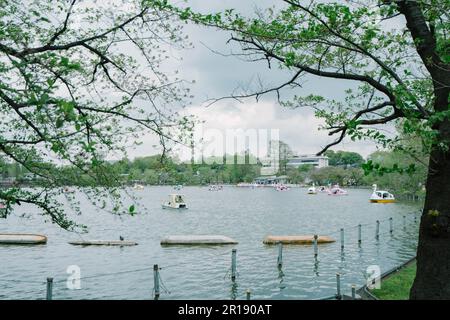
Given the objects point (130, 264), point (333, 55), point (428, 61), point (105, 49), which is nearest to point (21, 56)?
point (105, 49)

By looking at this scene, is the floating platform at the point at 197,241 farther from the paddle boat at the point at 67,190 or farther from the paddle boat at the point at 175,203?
the paddle boat at the point at 175,203

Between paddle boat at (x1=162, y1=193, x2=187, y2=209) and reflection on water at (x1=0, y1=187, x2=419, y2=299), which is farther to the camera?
paddle boat at (x1=162, y1=193, x2=187, y2=209)

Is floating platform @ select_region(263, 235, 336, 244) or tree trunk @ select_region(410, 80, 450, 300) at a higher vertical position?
tree trunk @ select_region(410, 80, 450, 300)

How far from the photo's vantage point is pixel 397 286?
16.0 meters

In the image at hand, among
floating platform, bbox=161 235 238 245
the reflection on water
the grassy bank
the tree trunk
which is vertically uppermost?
the tree trunk

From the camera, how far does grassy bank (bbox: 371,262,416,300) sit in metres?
14.5

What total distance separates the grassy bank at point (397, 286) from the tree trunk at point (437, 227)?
17.6 feet

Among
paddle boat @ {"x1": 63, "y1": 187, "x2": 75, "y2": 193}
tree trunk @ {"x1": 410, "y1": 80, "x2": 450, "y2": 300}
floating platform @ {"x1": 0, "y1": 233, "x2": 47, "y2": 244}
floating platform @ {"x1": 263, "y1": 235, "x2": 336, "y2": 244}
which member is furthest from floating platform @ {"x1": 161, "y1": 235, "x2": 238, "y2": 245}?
tree trunk @ {"x1": 410, "y1": 80, "x2": 450, "y2": 300}

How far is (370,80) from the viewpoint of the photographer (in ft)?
31.6

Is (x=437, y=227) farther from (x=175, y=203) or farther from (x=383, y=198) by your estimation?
(x=383, y=198)

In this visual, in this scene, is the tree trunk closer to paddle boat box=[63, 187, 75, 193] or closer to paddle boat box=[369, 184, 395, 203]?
paddle boat box=[63, 187, 75, 193]

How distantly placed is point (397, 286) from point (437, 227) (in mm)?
7929

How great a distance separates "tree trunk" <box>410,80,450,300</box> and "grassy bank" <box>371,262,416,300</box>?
537 cm
